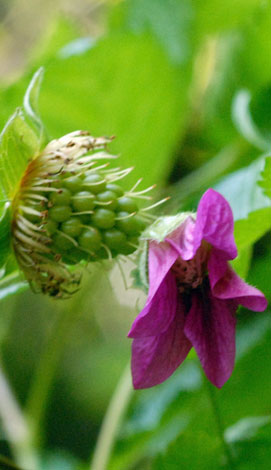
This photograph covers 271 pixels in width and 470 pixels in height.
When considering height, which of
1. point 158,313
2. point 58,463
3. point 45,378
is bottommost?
point 58,463

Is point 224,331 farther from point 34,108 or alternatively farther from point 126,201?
point 34,108

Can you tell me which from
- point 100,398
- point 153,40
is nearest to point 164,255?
point 153,40

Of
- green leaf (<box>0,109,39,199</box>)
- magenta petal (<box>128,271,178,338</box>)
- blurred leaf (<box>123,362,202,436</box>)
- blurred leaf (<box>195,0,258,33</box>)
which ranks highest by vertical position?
green leaf (<box>0,109,39,199</box>)

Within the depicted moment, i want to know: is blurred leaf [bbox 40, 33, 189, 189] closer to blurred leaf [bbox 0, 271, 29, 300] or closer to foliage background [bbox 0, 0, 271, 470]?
foliage background [bbox 0, 0, 271, 470]

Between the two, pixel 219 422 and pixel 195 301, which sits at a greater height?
pixel 195 301

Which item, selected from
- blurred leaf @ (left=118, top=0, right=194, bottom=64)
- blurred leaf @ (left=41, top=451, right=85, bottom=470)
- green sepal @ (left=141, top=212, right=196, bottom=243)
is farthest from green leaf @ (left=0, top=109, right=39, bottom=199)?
blurred leaf @ (left=41, top=451, right=85, bottom=470)

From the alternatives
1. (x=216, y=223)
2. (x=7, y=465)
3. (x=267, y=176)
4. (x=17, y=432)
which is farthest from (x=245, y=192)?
(x=17, y=432)

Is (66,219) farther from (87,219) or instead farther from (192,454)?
(192,454)
